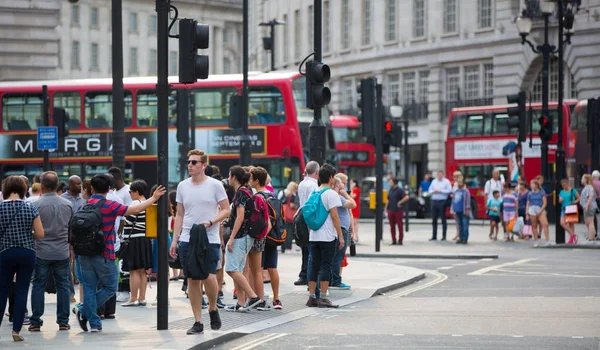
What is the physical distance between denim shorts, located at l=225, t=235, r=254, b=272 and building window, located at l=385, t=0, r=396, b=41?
5073 cm

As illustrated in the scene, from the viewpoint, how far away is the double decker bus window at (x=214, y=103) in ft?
113

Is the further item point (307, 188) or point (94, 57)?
point (94, 57)

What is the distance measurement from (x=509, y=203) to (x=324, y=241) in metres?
18.1

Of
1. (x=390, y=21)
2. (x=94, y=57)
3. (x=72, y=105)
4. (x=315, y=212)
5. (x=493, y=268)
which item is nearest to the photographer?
(x=315, y=212)

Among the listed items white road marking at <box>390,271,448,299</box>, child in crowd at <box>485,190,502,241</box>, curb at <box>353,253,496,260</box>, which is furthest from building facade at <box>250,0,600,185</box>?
white road marking at <box>390,271,448,299</box>

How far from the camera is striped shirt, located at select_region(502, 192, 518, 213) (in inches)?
1320

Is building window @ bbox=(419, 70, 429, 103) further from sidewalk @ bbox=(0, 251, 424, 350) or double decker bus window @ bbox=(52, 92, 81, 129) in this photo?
sidewalk @ bbox=(0, 251, 424, 350)

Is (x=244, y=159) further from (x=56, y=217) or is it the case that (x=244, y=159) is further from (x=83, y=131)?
(x=56, y=217)

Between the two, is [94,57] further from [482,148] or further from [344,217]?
[344,217]

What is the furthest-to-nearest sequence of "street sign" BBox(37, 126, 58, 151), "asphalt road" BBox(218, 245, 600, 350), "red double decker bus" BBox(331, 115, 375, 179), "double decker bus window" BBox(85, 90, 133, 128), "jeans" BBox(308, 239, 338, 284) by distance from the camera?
"red double decker bus" BBox(331, 115, 375, 179)
"double decker bus window" BBox(85, 90, 133, 128)
"street sign" BBox(37, 126, 58, 151)
"jeans" BBox(308, 239, 338, 284)
"asphalt road" BBox(218, 245, 600, 350)

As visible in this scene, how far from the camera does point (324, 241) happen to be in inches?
638

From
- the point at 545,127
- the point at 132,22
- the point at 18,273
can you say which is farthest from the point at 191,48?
the point at 132,22

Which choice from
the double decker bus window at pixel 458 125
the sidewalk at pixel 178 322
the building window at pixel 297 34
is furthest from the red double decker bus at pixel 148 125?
the building window at pixel 297 34

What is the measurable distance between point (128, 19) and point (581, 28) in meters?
45.0
